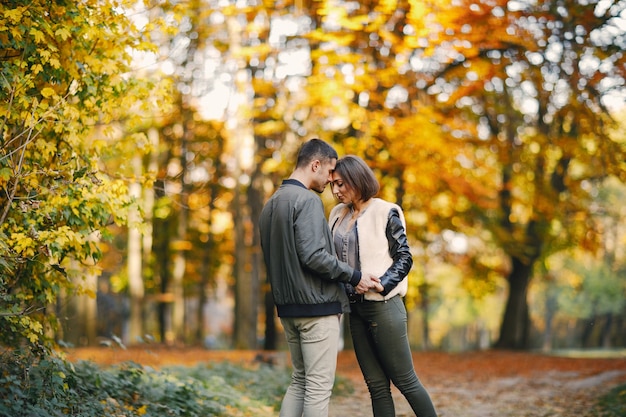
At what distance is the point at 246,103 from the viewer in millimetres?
14422

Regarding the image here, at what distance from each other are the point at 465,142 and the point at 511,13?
3.30 metres

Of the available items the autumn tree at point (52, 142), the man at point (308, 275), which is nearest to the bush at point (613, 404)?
the man at point (308, 275)

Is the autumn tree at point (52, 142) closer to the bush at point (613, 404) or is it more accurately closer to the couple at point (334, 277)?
the couple at point (334, 277)

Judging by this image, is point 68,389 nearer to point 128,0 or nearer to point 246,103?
point 128,0

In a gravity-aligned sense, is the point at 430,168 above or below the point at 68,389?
above

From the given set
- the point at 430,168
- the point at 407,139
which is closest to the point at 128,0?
the point at 407,139

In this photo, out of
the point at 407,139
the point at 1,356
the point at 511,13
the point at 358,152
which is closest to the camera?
the point at 1,356

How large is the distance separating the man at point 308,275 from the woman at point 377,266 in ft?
0.59

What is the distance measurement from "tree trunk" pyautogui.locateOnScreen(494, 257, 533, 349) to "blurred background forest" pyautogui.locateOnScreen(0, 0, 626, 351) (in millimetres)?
56

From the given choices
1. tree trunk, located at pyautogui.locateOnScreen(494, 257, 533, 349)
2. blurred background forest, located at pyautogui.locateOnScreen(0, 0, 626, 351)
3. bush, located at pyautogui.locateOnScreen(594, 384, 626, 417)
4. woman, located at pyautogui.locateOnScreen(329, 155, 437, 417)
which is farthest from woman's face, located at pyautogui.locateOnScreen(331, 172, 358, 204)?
tree trunk, located at pyautogui.locateOnScreen(494, 257, 533, 349)

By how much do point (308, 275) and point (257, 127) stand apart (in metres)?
9.58

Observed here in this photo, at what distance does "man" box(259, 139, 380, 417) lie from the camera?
4.19 metres

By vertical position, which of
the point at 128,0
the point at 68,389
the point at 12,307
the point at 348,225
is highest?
the point at 128,0

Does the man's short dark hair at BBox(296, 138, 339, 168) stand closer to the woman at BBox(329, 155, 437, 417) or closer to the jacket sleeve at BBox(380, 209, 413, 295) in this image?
the woman at BBox(329, 155, 437, 417)
